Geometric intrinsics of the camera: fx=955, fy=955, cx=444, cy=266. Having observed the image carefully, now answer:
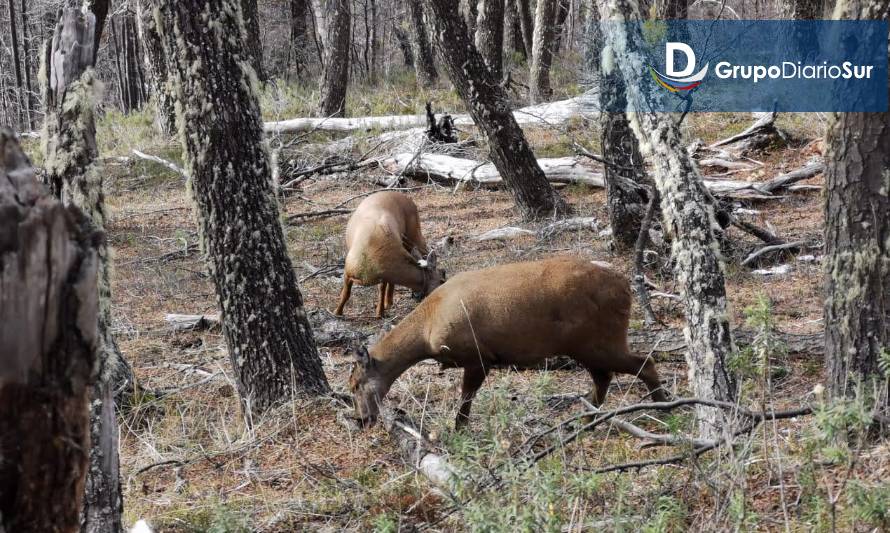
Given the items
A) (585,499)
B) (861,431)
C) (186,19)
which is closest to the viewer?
(861,431)

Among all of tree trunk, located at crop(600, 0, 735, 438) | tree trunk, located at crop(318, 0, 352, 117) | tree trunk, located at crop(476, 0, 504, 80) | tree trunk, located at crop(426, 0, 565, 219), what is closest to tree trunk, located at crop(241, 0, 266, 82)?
tree trunk, located at crop(318, 0, 352, 117)

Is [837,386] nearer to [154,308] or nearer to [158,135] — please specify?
[154,308]

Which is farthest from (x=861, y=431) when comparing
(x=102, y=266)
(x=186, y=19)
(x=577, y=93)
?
(x=577, y=93)

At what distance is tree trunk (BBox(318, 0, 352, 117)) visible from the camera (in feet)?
59.0

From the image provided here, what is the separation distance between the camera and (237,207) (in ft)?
19.5

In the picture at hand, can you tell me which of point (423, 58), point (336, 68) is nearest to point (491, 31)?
point (336, 68)

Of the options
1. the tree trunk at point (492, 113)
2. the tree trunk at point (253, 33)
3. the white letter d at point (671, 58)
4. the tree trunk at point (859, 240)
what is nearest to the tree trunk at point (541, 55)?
the tree trunk at point (253, 33)

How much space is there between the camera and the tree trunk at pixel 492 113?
36.3 ft

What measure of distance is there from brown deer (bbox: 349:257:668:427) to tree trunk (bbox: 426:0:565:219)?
15.9 ft

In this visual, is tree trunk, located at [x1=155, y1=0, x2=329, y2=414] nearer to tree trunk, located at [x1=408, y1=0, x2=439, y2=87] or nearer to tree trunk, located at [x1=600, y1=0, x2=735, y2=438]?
tree trunk, located at [x1=600, y1=0, x2=735, y2=438]

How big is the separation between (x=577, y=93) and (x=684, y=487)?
51.3 ft

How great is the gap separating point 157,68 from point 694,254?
47.1ft

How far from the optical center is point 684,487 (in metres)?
3.93

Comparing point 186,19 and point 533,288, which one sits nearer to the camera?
point 186,19
